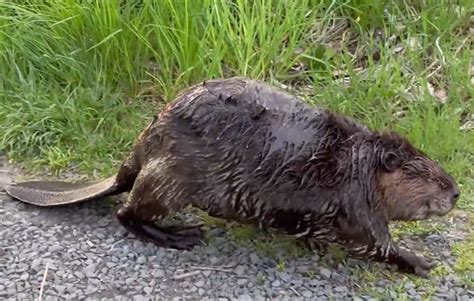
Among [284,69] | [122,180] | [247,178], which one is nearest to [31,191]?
[122,180]

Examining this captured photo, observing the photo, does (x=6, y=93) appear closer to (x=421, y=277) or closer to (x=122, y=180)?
(x=122, y=180)

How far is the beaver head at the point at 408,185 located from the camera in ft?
11.5

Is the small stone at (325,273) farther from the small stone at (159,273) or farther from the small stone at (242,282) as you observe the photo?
the small stone at (159,273)

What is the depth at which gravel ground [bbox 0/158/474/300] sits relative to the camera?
138 inches

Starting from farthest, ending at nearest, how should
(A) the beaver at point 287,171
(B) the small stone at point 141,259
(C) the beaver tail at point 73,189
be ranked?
(C) the beaver tail at point 73,189, (B) the small stone at point 141,259, (A) the beaver at point 287,171

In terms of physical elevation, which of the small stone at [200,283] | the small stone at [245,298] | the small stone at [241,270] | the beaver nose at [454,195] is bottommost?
the small stone at [200,283]

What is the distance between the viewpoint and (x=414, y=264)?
11.7 feet

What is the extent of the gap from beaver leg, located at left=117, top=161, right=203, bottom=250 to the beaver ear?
715 mm

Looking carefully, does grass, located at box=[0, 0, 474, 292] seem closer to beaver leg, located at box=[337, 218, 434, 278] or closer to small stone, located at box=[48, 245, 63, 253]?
small stone, located at box=[48, 245, 63, 253]

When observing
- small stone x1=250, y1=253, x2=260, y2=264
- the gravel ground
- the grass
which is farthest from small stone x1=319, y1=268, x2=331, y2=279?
the grass

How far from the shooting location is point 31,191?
3.97m

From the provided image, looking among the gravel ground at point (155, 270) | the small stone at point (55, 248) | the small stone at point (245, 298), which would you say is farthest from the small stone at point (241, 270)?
the small stone at point (55, 248)

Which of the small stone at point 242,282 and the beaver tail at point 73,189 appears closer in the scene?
the small stone at point 242,282

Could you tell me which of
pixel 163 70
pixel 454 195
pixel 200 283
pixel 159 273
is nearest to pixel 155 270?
pixel 159 273
